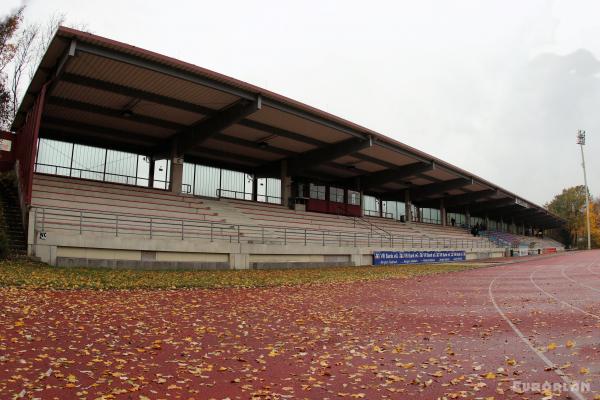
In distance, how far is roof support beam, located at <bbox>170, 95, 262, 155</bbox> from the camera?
78.7ft

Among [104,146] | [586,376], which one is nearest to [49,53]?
[104,146]

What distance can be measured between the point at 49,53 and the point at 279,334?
1796 cm

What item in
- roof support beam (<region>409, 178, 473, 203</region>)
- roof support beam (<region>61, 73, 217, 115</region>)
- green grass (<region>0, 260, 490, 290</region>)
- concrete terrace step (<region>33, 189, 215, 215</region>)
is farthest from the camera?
roof support beam (<region>409, 178, 473, 203</region>)

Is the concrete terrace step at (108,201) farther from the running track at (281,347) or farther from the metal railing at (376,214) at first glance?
the metal railing at (376,214)

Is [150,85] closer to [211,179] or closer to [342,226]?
[211,179]

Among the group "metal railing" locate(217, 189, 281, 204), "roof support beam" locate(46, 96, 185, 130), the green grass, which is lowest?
the green grass

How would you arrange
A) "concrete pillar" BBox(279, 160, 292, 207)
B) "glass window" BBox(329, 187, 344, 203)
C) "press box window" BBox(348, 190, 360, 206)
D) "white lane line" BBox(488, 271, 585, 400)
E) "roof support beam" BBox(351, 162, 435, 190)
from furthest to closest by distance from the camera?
"press box window" BBox(348, 190, 360, 206)
"glass window" BBox(329, 187, 344, 203)
"roof support beam" BBox(351, 162, 435, 190)
"concrete pillar" BBox(279, 160, 292, 207)
"white lane line" BBox(488, 271, 585, 400)

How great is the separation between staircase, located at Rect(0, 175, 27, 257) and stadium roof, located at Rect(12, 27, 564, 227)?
210 inches

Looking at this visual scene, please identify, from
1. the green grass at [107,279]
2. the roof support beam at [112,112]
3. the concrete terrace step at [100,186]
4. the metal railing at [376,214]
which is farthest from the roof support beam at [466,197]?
the green grass at [107,279]

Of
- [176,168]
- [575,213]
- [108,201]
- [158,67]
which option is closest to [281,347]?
[158,67]

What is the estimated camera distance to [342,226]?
122 ft

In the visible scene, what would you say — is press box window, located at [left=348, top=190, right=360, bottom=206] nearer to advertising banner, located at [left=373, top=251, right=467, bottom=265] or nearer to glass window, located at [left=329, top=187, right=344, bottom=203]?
glass window, located at [left=329, top=187, right=344, bottom=203]

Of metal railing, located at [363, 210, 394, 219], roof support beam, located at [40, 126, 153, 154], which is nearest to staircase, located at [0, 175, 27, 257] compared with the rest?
roof support beam, located at [40, 126, 153, 154]

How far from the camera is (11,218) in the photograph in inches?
742
